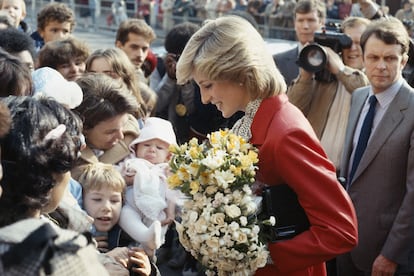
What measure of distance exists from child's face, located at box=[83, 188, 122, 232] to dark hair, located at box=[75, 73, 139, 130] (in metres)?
0.43

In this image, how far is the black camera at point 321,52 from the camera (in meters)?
4.86

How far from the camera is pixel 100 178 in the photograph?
3.78m

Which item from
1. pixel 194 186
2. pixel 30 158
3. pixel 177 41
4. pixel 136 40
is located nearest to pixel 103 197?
pixel 194 186

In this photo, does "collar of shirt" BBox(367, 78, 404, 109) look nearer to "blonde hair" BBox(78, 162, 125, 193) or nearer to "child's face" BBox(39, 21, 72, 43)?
"blonde hair" BBox(78, 162, 125, 193)

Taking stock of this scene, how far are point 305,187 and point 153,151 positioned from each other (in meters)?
1.74

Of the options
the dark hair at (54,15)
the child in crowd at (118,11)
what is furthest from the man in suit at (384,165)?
Answer: the child in crowd at (118,11)

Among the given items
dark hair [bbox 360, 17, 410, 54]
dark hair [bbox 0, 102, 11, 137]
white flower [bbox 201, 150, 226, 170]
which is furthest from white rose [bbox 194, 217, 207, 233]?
dark hair [bbox 360, 17, 410, 54]

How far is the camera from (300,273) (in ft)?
9.86

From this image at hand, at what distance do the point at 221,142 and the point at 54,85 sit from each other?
3.48 ft

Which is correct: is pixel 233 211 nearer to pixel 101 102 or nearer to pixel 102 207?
pixel 102 207

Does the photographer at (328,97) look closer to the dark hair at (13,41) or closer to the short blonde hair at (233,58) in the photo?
the dark hair at (13,41)

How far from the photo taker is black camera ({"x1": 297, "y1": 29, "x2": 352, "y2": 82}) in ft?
15.9

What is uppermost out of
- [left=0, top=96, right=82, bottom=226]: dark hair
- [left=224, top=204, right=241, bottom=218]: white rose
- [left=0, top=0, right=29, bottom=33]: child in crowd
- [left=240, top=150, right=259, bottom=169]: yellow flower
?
[left=0, top=96, right=82, bottom=226]: dark hair

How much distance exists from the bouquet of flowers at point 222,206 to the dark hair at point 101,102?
125cm
